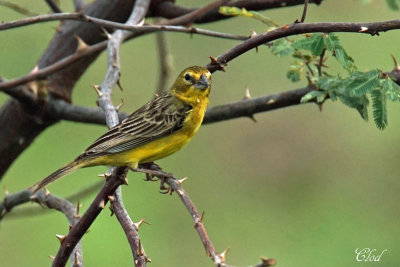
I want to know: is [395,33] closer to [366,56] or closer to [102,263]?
[366,56]

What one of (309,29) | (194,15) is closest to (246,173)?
(194,15)

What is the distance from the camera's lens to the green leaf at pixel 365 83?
340 cm

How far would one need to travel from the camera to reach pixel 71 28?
4824 millimetres

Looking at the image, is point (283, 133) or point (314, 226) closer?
point (314, 226)

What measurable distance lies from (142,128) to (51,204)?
1.79 ft

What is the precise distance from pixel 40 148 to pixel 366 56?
3.29 metres

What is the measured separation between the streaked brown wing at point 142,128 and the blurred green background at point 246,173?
289 centimetres

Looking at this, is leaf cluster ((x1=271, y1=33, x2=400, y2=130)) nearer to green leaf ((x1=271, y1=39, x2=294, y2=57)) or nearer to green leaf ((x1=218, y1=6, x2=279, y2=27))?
green leaf ((x1=271, y1=39, x2=294, y2=57))

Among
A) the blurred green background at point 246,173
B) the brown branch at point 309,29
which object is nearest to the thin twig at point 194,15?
the brown branch at point 309,29

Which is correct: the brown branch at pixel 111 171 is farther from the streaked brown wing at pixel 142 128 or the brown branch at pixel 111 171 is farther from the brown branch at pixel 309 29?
the brown branch at pixel 309 29

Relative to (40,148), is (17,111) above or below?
below

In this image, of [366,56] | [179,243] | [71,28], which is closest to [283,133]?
[366,56]

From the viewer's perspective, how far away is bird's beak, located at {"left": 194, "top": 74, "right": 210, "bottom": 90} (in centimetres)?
409

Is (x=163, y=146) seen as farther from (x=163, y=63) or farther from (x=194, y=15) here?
(x=163, y=63)
